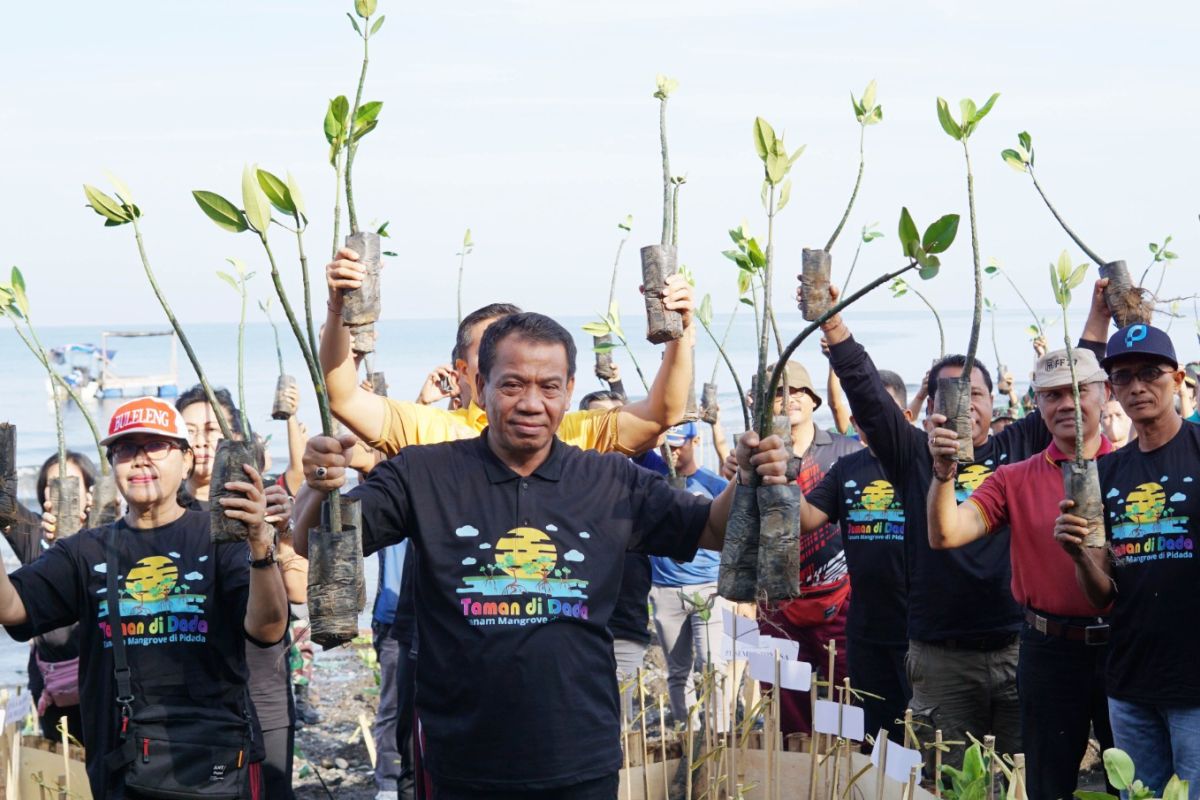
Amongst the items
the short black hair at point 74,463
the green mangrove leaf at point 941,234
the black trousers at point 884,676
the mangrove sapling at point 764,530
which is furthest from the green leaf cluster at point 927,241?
the short black hair at point 74,463

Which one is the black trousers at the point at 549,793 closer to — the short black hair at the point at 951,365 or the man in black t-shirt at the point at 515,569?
the man in black t-shirt at the point at 515,569

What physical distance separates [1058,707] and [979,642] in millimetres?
548

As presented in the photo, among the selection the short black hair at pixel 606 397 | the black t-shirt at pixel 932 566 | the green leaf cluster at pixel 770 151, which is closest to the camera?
the green leaf cluster at pixel 770 151

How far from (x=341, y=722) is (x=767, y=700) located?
427cm

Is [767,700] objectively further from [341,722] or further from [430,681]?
[341,722]

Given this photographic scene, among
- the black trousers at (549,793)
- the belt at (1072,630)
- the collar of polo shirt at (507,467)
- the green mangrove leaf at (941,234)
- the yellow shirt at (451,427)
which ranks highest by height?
the green mangrove leaf at (941,234)

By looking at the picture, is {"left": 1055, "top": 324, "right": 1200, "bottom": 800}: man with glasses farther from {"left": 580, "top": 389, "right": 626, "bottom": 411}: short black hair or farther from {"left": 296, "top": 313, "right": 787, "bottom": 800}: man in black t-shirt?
{"left": 580, "top": 389, "right": 626, "bottom": 411}: short black hair

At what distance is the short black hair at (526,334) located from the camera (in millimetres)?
2992

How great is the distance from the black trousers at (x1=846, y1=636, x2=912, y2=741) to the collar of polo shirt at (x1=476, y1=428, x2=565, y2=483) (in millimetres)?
2605

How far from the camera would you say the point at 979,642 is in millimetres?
4781

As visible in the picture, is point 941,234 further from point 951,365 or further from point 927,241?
point 951,365

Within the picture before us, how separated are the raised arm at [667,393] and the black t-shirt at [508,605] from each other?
0.47 m

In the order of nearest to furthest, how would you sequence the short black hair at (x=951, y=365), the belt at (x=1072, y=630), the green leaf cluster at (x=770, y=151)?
the green leaf cluster at (x=770, y=151)
the belt at (x=1072, y=630)
the short black hair at (x=951, y=365)

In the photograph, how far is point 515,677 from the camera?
2.84 m
